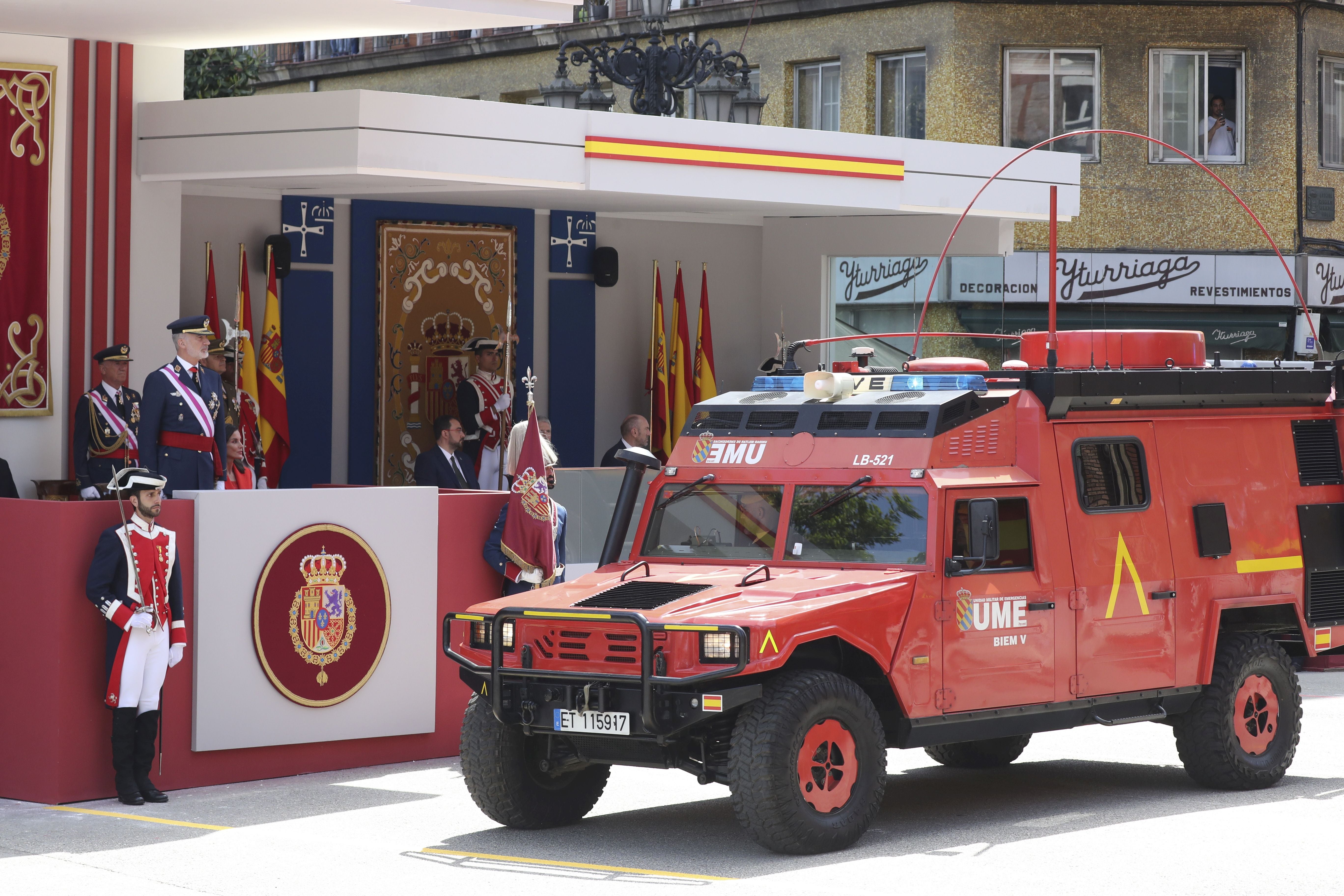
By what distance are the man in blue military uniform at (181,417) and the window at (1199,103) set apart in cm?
2019

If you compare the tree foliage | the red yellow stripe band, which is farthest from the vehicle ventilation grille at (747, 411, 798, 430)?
the tree foliage

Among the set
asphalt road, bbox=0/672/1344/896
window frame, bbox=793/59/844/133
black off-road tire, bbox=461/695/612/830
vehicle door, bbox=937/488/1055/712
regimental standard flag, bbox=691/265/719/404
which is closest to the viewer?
asphalt road, bbox=0/672/1344/896

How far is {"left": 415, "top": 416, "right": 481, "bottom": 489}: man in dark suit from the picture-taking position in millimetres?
15609

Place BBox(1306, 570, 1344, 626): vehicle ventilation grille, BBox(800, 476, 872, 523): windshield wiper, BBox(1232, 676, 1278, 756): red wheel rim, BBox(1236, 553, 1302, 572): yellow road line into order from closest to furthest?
1. BBox(800, 476, 872, 523): windshield wiper
2. BBox(1232, 676, 1278, 756): red wheel rim
3. BBox(1236, 553, 1302, 572): yellow road line
4. BBox(1306, 570, 1344, 626): vehicle ventilation grille

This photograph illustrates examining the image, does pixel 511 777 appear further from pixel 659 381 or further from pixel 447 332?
pixel 659 381

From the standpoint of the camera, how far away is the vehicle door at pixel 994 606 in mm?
10375

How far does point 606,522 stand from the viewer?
50.1 ft

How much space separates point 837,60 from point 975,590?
21555 millimetres

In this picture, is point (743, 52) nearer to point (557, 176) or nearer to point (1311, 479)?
point (557, 176)

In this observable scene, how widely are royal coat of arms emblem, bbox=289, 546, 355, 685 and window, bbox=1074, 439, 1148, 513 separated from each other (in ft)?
15.4

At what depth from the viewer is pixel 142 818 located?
11.0 metres

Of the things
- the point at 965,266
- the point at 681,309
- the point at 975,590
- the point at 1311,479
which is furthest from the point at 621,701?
the point at 965,266

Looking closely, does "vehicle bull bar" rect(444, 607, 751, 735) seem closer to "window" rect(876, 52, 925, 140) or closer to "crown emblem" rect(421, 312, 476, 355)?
"crown emblem" rect(421, 312, 476, 355)

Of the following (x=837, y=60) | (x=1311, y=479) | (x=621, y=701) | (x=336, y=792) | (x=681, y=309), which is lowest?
(x=336, y=792)
